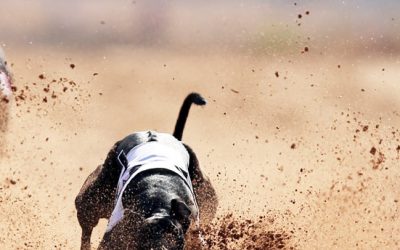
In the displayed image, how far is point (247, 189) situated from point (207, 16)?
7.83m

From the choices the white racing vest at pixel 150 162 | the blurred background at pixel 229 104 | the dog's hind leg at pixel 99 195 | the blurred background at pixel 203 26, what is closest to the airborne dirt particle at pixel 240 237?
the blurred background at pixel 229 104

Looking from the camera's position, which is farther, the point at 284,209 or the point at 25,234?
the point at 284,209

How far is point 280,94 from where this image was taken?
10906 millimetres

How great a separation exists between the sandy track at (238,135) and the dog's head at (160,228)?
2.30m

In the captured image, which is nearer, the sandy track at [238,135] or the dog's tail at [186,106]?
the dog's tail at [186,106]

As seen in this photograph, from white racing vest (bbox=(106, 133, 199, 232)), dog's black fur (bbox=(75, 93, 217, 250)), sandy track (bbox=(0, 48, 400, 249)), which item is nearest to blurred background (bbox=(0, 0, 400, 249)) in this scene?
sandy track (bbox=(0, 48, 400, 249))

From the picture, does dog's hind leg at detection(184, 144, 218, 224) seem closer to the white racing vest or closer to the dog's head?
the white racing vest

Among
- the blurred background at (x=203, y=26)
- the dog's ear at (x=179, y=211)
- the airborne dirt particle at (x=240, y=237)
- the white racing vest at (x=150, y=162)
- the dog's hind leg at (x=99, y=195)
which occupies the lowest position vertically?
the blurred background at (x=203, y=26)

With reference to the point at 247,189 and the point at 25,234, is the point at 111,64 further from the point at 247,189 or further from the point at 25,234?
the point at 25,234

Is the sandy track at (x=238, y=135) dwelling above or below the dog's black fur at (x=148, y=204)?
below

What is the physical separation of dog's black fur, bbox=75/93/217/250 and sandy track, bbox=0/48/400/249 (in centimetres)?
112

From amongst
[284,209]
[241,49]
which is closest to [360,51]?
[241,49]

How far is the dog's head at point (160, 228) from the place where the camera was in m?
3.56

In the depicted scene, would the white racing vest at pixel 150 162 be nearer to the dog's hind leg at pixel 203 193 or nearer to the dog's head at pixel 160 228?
the dog's hind leg at pixel 203 193
